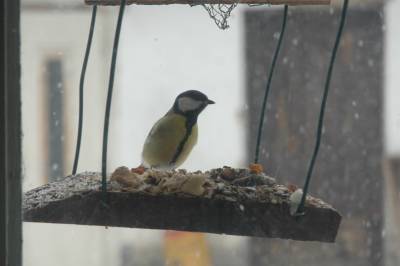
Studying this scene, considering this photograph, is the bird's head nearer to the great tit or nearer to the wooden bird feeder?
the great tit

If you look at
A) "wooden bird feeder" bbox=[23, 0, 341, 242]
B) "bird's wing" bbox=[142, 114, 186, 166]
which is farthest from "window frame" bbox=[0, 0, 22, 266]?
"bird's wing" bbox=[142, 114, 186, 166]

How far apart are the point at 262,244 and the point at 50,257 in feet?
6.15

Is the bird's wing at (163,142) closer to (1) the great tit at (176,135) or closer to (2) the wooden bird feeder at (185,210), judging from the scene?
(1) the great tit at (176,135)

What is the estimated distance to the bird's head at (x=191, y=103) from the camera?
1.54 metres

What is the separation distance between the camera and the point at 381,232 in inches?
122

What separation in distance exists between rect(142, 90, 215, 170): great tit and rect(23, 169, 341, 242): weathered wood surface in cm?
51

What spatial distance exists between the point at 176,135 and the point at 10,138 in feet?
2.60

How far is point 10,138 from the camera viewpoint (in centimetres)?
75

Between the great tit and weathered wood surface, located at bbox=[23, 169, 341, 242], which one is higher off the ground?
the great tit

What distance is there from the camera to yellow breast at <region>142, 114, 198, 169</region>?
151cm

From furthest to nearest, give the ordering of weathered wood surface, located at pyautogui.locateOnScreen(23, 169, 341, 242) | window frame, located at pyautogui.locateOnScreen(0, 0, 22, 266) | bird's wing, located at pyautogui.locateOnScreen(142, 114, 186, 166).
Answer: bird's wing, located at pyautogui.locateOnScreen(142, 114, 186, 166), weathered wood surface, located at pyautogui.locateOnScreen(23, 169, 341, 242), window frame, located at pyautogui.locateOnScreen(0, 0, 22, 266)

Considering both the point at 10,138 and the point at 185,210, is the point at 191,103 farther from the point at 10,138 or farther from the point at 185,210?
the point at 10,138

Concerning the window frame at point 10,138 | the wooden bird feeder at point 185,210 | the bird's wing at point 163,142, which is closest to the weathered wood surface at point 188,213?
the wooden bird feeder at point 185,210

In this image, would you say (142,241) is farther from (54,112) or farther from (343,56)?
(343,56)
